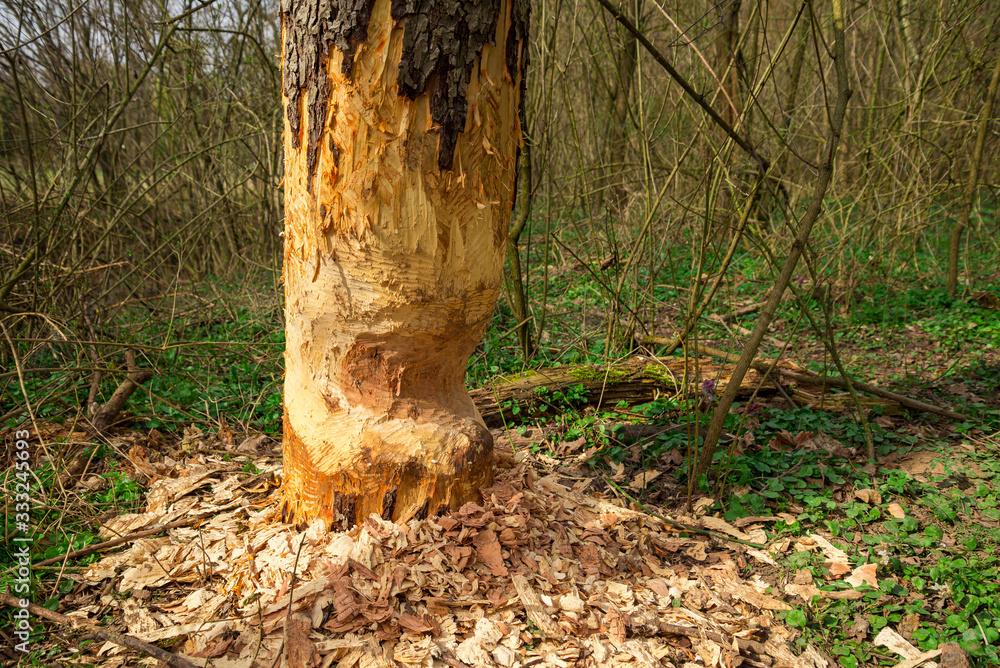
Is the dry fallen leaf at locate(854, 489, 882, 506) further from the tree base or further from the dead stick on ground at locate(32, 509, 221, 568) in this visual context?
the dead stick on ground at locate(32, 509, 221, 568)

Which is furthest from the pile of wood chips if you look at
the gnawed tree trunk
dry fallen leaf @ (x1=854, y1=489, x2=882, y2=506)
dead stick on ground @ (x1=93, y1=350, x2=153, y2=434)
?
dead stick on ground @ (x1=93, y1=350, x2=153, y2=434)

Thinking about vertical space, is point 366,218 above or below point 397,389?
above

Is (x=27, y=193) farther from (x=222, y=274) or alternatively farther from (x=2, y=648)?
(x=2, y=648)

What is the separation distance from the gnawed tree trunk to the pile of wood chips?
152mm

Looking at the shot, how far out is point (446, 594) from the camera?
1.79 metres

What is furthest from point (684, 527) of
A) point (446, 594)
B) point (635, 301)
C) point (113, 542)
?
point (113, 542)

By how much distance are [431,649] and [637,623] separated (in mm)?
671

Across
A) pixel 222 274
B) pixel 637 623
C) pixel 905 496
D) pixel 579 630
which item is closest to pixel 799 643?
pixel 637 623

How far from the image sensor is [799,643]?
72.3 inches

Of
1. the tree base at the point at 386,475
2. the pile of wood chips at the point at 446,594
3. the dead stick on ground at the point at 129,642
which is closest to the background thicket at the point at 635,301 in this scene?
the pile of wood chips at the point at 446,594

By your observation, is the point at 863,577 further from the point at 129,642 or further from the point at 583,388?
the point at 129,642

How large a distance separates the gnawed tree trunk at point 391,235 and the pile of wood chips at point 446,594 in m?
0.15

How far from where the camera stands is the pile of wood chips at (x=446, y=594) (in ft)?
5.43

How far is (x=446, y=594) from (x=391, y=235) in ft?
3.76
